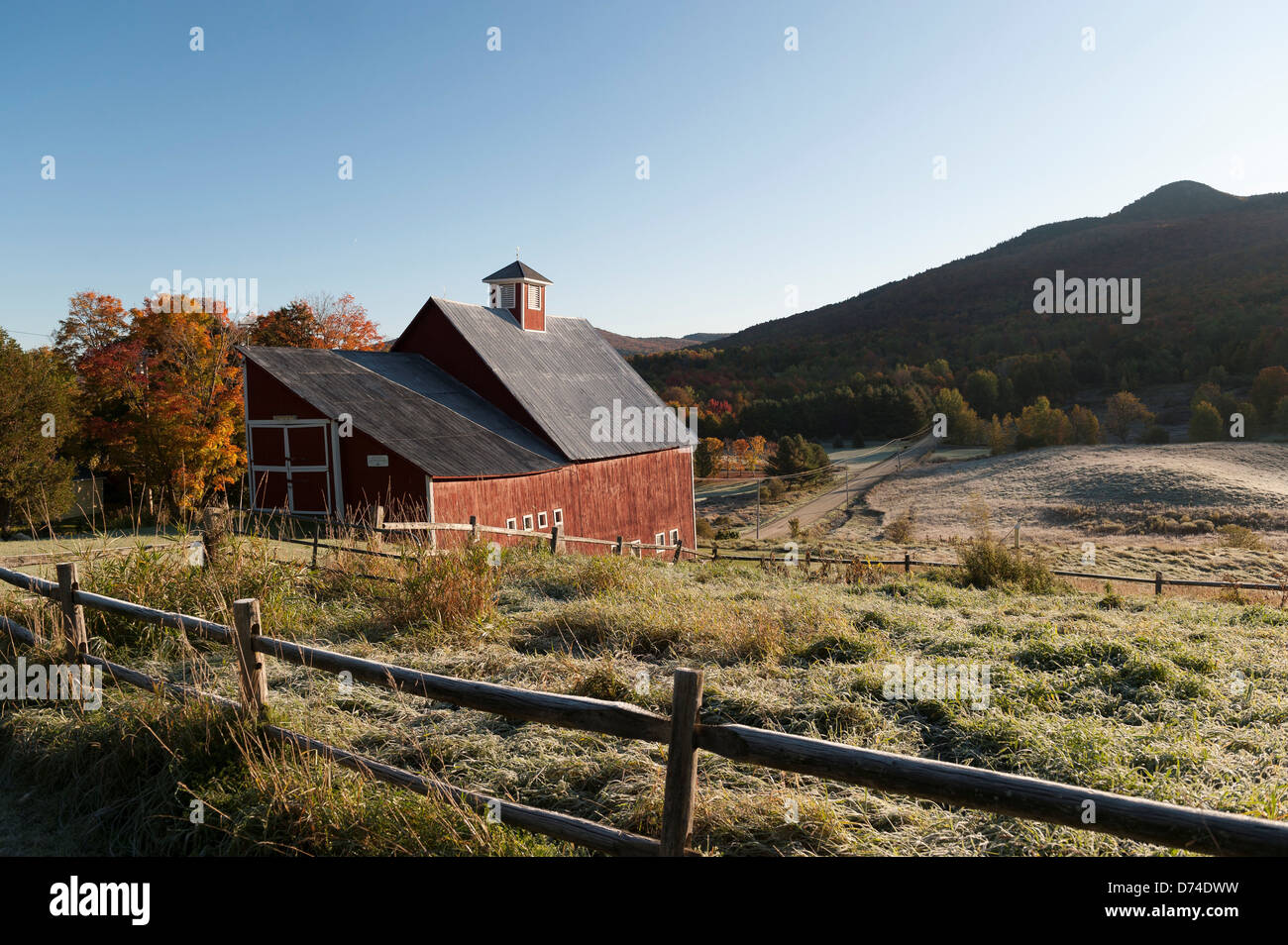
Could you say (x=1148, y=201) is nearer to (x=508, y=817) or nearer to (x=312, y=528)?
(x=312, y=528)

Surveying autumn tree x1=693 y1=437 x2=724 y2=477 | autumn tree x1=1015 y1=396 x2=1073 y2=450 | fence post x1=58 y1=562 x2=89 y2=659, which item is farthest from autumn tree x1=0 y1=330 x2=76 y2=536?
autumn tree x1=1015 y1=396 x2=1073 y2=450

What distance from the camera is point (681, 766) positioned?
344cm

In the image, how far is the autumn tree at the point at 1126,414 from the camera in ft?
188

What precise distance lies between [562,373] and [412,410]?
23.0 ft

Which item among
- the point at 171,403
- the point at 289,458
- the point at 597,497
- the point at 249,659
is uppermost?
the point at 171,403

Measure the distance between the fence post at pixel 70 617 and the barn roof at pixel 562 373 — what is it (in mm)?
17776

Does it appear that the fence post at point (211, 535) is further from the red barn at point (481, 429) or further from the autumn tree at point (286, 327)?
the autumn tree at point (286, 327)

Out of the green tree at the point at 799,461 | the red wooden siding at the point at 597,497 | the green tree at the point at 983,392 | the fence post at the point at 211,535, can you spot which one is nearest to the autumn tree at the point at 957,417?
the green tree at the point at 983,392

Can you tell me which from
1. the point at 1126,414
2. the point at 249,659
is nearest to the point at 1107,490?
the point at 1126,414

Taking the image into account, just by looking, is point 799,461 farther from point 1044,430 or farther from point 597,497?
point 597,497

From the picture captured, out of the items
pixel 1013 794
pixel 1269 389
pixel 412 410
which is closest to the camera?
pixel 1013 794

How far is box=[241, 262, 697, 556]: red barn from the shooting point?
20953mm

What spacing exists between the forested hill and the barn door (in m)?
56.4
